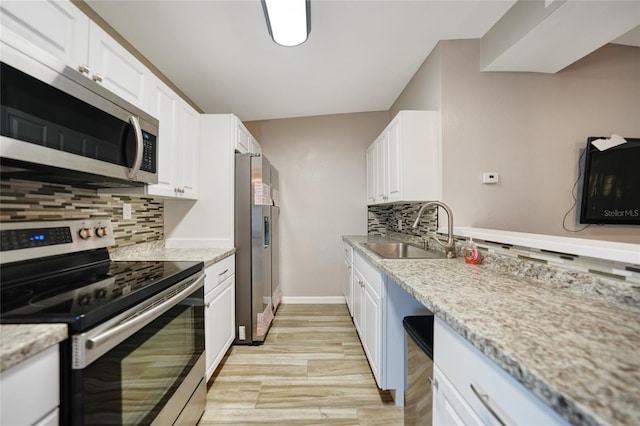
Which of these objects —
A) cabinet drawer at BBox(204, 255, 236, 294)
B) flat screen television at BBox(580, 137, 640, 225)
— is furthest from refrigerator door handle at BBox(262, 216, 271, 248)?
flat screen television at BBox(580, 137, 640, 225)

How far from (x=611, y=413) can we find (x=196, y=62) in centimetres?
269

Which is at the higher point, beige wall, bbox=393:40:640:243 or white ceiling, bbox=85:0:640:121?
white ceiling, bbox=85:0:640:121

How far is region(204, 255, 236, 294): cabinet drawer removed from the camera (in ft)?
5.44

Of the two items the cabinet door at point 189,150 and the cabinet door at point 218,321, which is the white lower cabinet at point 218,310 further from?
the cabinet door at point 189,150

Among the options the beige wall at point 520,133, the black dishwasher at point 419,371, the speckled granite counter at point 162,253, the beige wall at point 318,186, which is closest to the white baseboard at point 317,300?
the beige wall at point 318,186

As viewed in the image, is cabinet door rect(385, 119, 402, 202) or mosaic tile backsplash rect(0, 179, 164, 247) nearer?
mosaic tile backsplash rect(0, 179, 164, 247)

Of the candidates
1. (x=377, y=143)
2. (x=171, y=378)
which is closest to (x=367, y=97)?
(x=377, y=143)

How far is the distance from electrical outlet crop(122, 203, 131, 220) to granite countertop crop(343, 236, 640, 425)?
1836mm

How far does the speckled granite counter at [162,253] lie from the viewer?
165 centimetres

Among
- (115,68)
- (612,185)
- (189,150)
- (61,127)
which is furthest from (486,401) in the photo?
(612,185)

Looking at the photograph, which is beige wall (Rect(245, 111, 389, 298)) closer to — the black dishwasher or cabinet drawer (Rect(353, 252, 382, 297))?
cabinet drawer (Rect(353, 252, 382, 297))

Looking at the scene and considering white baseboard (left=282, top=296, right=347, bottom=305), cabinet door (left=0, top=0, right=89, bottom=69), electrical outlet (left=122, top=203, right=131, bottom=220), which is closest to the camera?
cabinet door (left=0, top=0, right=89, bottom=69)

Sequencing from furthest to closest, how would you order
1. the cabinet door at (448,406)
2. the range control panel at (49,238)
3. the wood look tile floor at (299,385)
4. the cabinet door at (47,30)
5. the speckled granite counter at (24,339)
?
1. the wood look tile floor at (299,385)
2. the range control panel at (49,238)
3. the cabinet door at (47,30)
4. the cabinet door at (448,406)
5. the speckled granite counter at (24,339)

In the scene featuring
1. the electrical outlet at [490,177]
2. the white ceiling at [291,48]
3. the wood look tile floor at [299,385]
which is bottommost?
the wood look tile floor at [299,385]
